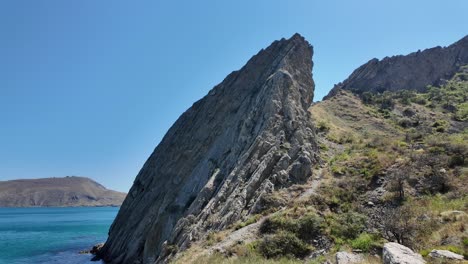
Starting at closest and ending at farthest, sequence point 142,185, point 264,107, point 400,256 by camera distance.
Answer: point 400,256
point 264,107
point 142,185

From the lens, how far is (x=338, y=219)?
20.6 meters

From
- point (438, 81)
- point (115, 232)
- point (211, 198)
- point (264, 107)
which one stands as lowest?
point (115, 232)

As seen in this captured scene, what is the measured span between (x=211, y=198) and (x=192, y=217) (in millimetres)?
2416

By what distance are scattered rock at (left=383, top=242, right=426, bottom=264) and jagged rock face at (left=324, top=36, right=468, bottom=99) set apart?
86.9 meters

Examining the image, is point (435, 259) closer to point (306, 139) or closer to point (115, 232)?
point (306, 139)

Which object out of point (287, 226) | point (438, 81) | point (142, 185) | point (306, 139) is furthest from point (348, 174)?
point (438, 81)

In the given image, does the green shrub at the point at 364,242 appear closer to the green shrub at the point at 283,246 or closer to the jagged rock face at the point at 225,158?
the green shrub at the point at 283,246

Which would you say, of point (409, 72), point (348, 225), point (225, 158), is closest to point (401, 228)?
point (348, 225)

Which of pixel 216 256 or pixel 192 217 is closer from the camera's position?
pixel 216 256

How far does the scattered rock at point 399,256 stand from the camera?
371 inches

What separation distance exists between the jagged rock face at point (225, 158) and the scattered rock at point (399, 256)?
14.4 metres

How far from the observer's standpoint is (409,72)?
9731 centimetres

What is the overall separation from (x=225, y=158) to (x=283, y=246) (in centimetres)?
1601

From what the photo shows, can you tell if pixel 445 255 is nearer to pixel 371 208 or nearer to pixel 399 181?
Result: pixel 371 208
